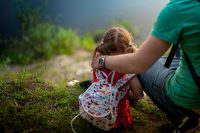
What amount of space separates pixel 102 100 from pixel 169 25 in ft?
2.51

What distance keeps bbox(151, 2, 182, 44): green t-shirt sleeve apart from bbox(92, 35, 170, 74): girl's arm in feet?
0.11

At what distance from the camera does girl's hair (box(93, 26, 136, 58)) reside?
9.39 feet

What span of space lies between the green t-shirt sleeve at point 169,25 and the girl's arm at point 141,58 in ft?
0.11

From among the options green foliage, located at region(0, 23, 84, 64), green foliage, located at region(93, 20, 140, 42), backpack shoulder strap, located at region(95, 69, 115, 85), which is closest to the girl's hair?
backpack shoulder strap, located at region(95, 69, 115, 85)

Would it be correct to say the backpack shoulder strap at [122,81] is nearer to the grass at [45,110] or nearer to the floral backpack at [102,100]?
the floral backpack at [102,100]

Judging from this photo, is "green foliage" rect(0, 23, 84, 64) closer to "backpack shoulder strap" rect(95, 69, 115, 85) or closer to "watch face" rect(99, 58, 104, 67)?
"backpack shoulder strap" rect(95, 69, 115, 85)

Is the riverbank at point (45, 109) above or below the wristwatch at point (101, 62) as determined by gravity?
below

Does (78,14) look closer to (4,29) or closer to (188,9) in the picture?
(4,29)

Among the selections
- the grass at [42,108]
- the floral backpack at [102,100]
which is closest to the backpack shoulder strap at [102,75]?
the floral backpack at [102,100]

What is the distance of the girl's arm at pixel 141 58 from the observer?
2352mm

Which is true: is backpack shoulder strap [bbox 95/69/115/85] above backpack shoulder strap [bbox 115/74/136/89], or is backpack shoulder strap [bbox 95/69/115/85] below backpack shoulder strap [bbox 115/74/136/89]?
above

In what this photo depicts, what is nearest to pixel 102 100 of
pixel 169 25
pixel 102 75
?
pixel 102 75

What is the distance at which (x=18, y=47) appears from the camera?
8.10 metres

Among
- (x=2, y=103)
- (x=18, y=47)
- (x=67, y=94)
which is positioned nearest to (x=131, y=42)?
(x=67, y=94)
